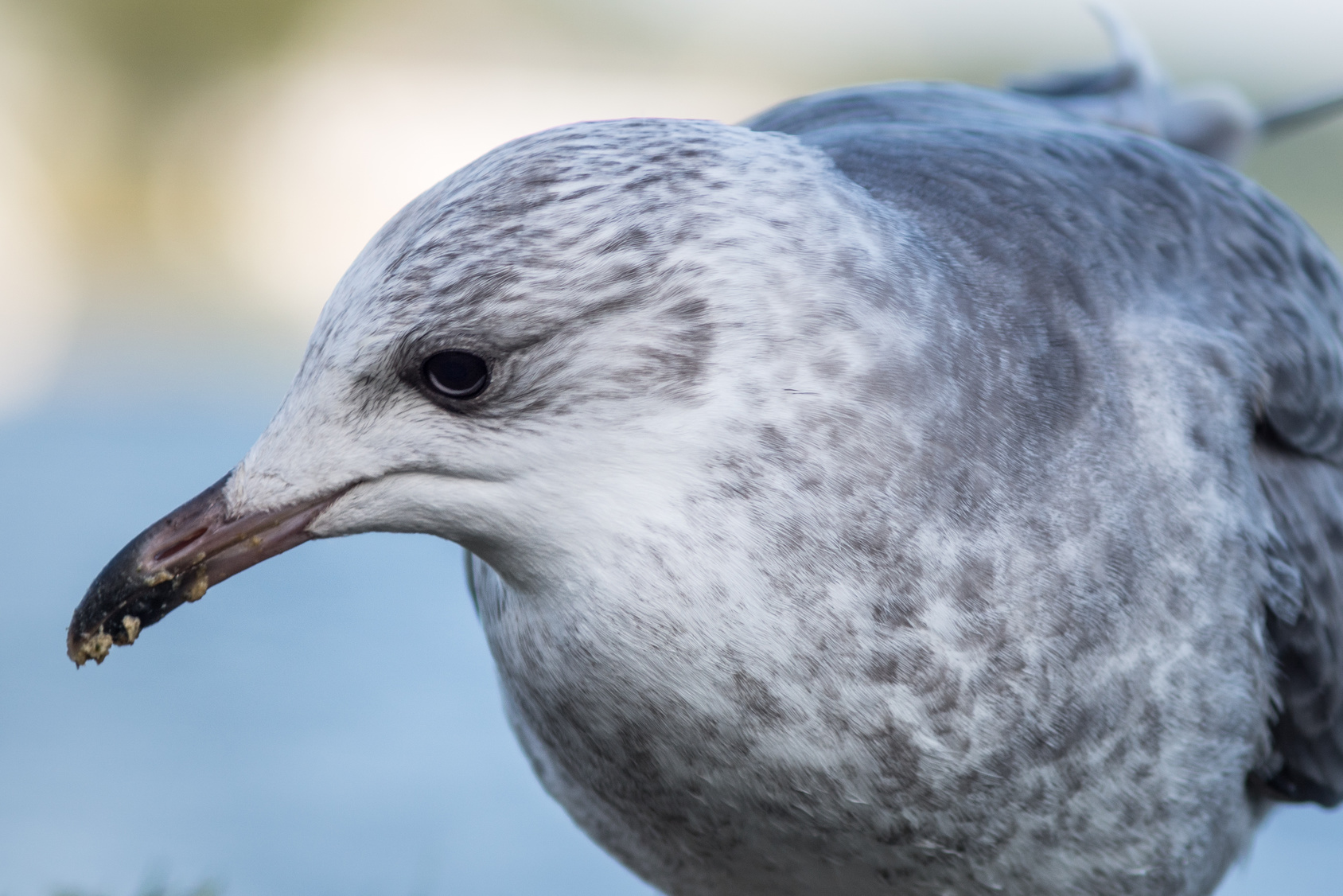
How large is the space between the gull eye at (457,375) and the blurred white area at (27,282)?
17.0 feet

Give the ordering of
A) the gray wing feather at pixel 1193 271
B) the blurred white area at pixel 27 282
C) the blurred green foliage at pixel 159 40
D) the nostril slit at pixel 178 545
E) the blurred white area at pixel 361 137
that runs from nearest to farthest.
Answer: the nostril slit at pixel 178 545 < the gray wing feather at pixel 1193 271 < the blurred white area at pixel 27 282 < the blurred white area at pixel 361 137 < the blurred green foliage at pixel 159 40

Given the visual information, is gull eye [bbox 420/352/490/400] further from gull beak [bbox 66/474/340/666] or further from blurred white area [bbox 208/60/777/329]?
blurred white area [bbox 208/60/777/329]

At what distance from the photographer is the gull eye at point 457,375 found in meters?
1.56

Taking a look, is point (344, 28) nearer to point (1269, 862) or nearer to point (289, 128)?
point (289, 128)

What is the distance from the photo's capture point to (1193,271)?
2.10 m

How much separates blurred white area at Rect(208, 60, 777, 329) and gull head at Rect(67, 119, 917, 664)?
6199 millimetres

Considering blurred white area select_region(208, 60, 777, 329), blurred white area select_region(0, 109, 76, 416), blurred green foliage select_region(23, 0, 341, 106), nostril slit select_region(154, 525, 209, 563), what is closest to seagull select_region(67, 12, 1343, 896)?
nostril slit select_region(154, 525, 209, 563)

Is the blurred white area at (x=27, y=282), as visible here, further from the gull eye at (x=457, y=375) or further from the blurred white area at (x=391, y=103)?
the gull eye at (x=457, y=375)

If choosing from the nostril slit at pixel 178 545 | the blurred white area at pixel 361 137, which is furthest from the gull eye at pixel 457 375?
the blurred white area at pixel 361 137

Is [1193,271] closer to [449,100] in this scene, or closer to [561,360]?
[561,360]

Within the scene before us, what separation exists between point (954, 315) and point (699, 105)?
26.4ft

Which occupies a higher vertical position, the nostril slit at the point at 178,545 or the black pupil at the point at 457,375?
the black pupil at the point at 457,375

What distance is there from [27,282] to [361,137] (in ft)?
7.42

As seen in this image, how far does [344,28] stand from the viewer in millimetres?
9664
